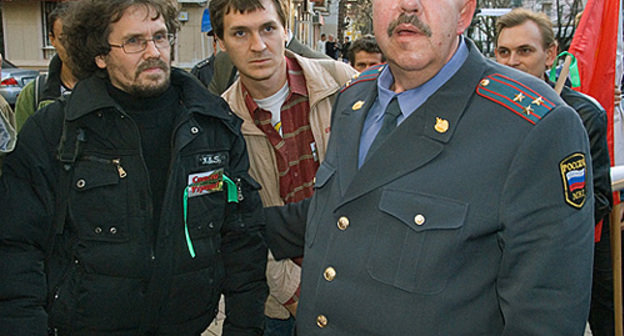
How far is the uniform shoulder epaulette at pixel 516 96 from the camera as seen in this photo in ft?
5.33

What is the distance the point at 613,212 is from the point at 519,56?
1099 millimetres

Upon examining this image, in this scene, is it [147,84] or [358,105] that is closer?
[358,105]

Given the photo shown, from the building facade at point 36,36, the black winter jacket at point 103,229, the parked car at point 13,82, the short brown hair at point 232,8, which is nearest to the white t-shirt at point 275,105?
the short brown hair at point 232,8

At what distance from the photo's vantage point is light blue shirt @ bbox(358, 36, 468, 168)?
1832mm

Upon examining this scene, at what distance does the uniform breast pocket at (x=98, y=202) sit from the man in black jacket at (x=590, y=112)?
88.1 inches

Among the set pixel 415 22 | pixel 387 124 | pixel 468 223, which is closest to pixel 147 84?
pixel 387 124

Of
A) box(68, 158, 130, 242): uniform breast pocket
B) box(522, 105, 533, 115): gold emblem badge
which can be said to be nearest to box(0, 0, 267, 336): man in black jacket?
box(68, 158, 130, 242): uniform breast pocket

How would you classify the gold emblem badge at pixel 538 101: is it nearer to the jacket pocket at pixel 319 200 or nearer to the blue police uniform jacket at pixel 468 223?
the blue police uniform jacket at pixel 468 223

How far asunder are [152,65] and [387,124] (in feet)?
3.43

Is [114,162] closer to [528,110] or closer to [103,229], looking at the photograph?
[103,229]

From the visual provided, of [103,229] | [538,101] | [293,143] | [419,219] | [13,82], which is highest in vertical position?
[538,101]

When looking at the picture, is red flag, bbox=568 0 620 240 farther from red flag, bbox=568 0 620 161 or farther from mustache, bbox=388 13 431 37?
mustache, bbox=388 13 431 37

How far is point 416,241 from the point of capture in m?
1.66

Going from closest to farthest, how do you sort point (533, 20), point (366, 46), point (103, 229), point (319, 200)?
1. point (319, 200)
2. point (103, 229)
3. point (533, 20)
4. point (366, 46)
